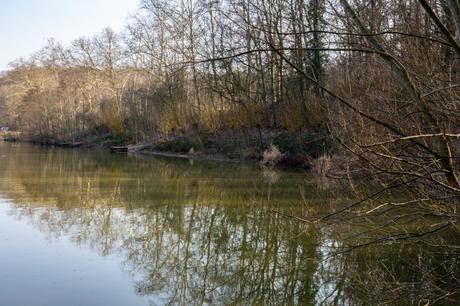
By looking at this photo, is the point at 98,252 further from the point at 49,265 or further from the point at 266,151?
the point at 266,151

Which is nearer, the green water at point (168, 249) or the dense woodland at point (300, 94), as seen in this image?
the dense woodland at point (300, 94)

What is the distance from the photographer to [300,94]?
860 inches

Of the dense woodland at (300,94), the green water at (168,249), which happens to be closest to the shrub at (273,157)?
the dense woodland at (300,94)

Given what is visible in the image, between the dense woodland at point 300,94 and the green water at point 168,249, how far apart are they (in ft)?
3.14

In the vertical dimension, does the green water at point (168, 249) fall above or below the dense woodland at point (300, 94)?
below

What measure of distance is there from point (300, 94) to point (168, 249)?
599 inches

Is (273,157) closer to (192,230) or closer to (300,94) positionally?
(300,94)

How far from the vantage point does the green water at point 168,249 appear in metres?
5.75

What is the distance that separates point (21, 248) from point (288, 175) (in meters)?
11.0

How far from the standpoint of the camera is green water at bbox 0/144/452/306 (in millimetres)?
5754

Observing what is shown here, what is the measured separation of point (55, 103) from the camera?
43.7 m

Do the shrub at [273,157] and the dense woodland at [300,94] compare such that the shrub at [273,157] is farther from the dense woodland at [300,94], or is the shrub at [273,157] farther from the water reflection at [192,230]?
the water reflection at [192,230]

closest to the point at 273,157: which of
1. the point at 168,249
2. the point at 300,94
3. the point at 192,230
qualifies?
the point at 300,94

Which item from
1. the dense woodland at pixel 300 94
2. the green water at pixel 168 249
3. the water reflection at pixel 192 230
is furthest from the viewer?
the water reflection at pixel 192 230
